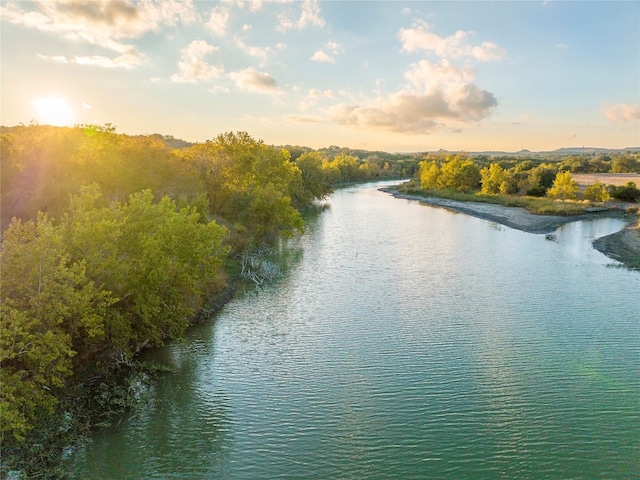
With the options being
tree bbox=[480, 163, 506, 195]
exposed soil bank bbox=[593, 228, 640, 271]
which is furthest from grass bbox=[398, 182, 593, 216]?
exposed soil bank bbox=[593, 228, 640, 271]

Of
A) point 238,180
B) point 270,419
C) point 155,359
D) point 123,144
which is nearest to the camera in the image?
point 270,419

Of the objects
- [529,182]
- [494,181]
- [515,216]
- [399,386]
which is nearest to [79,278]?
[399,386]

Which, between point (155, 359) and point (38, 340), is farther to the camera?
point (155, 359)

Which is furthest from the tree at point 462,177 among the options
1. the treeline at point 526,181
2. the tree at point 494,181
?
the tree at point 494,181

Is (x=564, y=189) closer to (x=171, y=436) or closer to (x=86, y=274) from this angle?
(x=171, y=436)

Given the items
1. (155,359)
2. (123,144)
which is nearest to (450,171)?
(123,144)

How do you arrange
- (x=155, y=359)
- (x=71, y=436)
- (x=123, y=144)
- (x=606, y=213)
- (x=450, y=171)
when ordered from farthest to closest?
(x=450, y=171)
(x=606, y=213)
(x=123, y=144)
(x=155, y=359)
(x=71, y=436)

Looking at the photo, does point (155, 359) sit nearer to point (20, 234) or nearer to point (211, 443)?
point (211, 443)

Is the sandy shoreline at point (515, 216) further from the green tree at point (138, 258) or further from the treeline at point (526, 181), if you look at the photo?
the green tree at point (138, 258)
